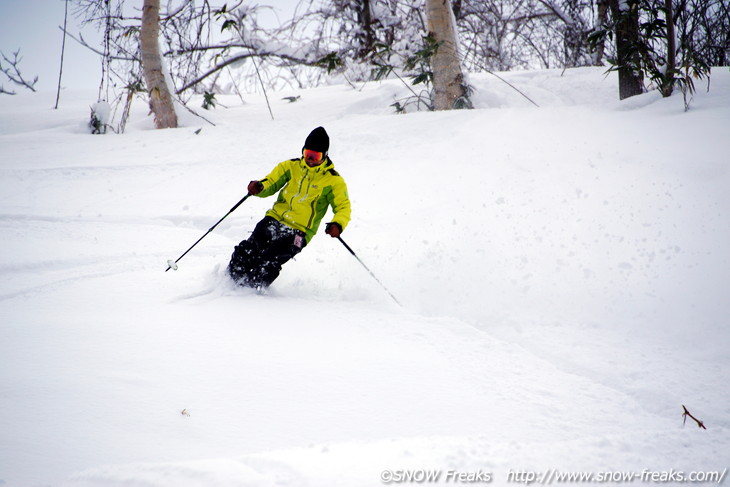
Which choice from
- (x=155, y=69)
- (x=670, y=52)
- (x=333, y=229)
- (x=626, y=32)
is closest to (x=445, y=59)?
(x=626, y=32)

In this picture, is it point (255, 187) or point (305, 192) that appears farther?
point (305, 192)

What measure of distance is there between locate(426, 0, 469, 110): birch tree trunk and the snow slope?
1.10 m

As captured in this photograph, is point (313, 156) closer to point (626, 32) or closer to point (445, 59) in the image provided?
point (445, 59)

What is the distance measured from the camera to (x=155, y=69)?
8398 mm

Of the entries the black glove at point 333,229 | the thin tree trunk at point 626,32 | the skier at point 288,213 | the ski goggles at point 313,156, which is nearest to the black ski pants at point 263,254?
the skier at point 288,213

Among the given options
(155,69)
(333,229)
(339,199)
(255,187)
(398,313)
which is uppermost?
(155,69)

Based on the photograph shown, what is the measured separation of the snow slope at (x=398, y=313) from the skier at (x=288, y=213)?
0.24m

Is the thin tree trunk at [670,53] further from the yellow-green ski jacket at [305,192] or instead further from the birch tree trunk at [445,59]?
the yellow-green ski jacket at [305,192]

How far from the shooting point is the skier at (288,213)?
11.7ft

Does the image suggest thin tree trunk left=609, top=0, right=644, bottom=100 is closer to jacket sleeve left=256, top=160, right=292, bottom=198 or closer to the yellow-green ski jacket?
the yellow-green ski jacket

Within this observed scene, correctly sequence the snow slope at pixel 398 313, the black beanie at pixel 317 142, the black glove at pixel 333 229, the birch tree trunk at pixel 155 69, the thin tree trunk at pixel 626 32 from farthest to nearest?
1. the birch tree trunk at pixel 155 69
2. the thin tree trunk at pixel 626 32
3. the black beanie at pixel 317 142
4. the black glove at pixel 333 229
5. the snow slope at pixel 398 313

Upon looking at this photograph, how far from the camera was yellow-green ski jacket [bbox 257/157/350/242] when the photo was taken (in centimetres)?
359

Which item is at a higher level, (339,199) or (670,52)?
(670,52)

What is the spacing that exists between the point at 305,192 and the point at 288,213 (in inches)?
8.7
